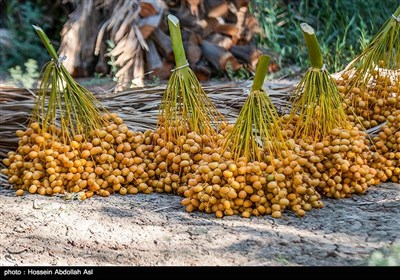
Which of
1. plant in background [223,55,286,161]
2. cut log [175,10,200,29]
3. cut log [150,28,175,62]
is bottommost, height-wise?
plant in background [223,55,286,161]

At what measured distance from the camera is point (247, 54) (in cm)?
616

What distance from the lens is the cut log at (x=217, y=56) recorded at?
19.7ft

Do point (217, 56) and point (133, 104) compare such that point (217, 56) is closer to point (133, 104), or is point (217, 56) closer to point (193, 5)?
point (193, 5)

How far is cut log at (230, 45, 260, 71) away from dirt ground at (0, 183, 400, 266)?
3.00 meters

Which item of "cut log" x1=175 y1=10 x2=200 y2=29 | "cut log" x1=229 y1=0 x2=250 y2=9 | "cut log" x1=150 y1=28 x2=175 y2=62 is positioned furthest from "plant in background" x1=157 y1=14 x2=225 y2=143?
"cut log" x1=229 y1=0 x2=250 y2=9

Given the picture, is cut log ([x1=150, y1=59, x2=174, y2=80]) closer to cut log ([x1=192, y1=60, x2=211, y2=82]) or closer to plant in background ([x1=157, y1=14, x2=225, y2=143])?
cut log ([x1=192, y1=60, x2=211, y2=82])

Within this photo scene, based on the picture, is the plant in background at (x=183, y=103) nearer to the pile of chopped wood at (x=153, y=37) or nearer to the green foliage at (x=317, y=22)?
the pile of chopped wood at (x=153, y=37)

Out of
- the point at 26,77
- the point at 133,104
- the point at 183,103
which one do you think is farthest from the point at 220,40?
the point at 183,103

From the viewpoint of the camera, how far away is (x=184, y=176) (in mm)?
3270

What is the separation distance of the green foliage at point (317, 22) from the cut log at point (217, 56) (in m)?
0.51

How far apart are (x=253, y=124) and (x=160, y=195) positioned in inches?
23.4

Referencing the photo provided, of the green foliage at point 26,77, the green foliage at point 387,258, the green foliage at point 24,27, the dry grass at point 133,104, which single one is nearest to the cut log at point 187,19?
the green foliage at point 26,77

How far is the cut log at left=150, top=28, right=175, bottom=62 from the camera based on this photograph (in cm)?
582
